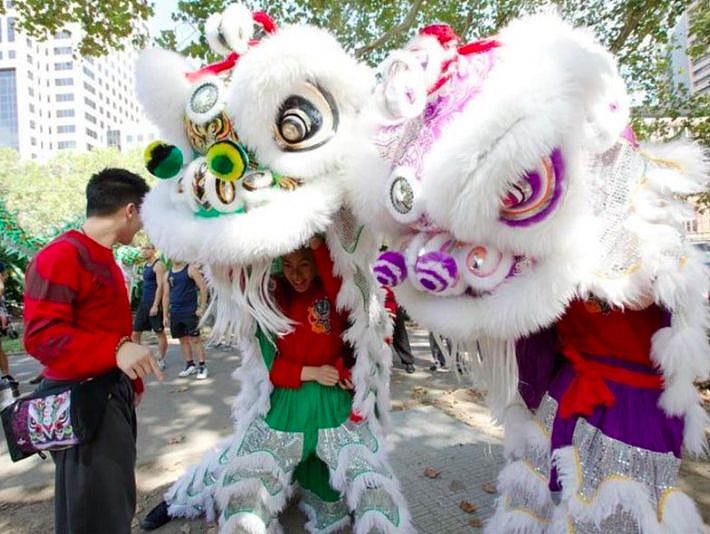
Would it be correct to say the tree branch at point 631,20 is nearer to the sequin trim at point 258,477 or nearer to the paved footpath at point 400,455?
the paved footpath at point 400,455

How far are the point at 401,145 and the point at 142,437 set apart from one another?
360 cm

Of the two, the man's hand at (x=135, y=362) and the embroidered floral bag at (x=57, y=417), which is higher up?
the man's hand at (x=135, y=362)

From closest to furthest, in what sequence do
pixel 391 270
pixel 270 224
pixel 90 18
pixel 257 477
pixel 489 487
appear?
pixel 391 270, pixel 270 224, pixel 257 477, pixel 489 487, pixel 90 18

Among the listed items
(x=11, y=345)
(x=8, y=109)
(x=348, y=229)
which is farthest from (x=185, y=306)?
(x=8, y=109)

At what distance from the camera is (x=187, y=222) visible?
69.3 inches

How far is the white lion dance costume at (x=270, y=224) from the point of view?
1.66 m

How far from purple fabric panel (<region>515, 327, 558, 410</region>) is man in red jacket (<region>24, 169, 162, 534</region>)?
1.36 m

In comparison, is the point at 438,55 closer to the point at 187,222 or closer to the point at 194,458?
the point at 187,222

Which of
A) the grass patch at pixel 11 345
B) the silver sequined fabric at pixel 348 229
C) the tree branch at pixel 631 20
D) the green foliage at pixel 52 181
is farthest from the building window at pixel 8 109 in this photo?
the silver sequined fabric at pixel 348 229

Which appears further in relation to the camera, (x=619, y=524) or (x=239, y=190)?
(x=239, y=190)

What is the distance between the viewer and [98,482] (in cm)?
186

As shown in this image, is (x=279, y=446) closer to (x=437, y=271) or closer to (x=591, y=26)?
(x=437, y=271)

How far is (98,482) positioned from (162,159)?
1.26m

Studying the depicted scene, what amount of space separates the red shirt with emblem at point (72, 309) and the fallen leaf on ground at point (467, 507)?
1912mm
